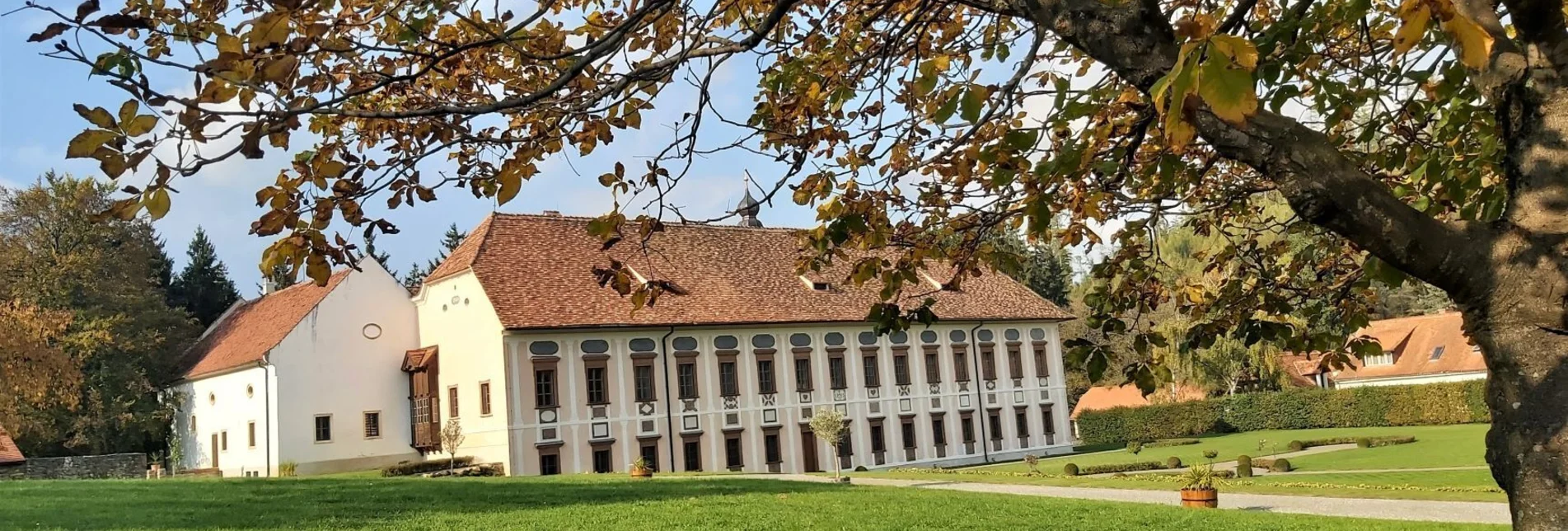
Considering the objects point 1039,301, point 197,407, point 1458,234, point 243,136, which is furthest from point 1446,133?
point 197,407

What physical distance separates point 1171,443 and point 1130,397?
1003cm

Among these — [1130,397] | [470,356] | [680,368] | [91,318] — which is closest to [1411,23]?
[680,368]

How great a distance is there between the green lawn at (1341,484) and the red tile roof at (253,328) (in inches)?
870

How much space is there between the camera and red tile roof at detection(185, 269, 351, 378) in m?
38.4

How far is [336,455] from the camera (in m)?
36.8

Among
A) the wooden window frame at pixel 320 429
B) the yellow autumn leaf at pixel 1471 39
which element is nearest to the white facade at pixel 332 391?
the wooden window frame at pixel 320 429

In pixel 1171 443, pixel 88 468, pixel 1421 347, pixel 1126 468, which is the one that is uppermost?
pixel 1421 347

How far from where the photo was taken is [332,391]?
123 feet

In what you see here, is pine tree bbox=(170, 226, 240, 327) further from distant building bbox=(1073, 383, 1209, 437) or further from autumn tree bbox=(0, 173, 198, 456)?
distant building bbox=(1073, 383, 1209, 437)

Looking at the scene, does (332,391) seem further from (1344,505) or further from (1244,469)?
(1344,505)

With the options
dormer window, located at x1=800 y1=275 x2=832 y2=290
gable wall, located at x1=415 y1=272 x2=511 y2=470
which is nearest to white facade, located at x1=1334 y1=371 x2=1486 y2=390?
dormer window, located at x1=800 y1=275 x2=832 y2=290

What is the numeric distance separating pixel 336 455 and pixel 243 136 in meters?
37.3

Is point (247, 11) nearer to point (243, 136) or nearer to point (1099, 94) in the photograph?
point (243, 136)

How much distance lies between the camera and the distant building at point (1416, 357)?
55812mm
